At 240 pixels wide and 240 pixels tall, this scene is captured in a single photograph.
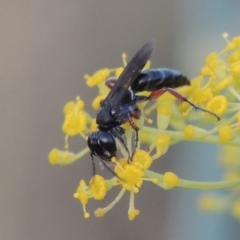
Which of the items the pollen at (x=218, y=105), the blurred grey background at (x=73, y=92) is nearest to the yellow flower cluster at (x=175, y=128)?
the pollen at (x=218, y=105)

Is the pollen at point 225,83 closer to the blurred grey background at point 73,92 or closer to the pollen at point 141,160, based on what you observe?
the pollen at point 141,160

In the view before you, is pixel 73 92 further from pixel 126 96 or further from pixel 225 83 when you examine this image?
pixel 225 83

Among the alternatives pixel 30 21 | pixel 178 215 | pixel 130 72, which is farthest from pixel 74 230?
pixel 130 72

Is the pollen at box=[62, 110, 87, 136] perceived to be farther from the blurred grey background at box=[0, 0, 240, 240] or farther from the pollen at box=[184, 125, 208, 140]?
the blurred grey background at box=[0, 0, 240, 240]

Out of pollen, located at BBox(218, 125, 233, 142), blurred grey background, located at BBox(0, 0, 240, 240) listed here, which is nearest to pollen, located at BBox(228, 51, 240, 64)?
pollen, located at BBox(218, 125, 233, 142)

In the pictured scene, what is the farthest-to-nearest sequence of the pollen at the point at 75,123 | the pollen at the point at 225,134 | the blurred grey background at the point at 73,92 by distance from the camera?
the blurred grey background at the point at 73,92 < the pollen at the point at 75,123 < the pollen at the point at 225,134

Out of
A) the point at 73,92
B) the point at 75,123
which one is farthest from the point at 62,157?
the point at 73,92
